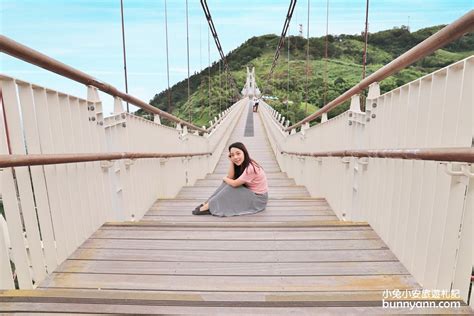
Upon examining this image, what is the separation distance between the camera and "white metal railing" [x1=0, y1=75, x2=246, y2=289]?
1.59 meters

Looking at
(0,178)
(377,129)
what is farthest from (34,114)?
(377,129)

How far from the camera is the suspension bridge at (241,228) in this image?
1454 millimetres

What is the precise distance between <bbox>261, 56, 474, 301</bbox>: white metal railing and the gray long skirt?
3.13 feet

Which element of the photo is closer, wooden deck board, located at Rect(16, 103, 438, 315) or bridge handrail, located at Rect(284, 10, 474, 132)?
bridge handrail, located at Rect(284, 10, 474, 132)

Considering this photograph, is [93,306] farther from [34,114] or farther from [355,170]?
[355,170]

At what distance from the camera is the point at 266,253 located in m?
2.06

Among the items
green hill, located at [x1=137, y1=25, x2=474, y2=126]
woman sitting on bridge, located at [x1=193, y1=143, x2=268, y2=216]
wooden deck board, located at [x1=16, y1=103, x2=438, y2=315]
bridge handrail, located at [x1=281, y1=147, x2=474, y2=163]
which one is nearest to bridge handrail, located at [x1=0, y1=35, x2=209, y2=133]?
wooden deck board, located at [x1=16, y1=103, x2=438, y2=315]

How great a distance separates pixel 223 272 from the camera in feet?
6.02

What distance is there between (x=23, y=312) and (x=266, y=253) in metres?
1.22

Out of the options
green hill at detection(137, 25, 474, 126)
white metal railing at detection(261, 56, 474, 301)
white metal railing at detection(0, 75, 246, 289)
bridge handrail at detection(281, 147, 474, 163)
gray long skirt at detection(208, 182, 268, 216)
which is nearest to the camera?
bridge handrail at detection(281, 147, 474, 163)

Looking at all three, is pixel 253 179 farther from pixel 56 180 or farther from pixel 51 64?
pixel 51 64

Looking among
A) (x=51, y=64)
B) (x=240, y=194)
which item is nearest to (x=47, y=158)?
(x=51, y=64)

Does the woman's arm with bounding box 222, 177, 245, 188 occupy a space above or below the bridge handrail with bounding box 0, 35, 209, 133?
below

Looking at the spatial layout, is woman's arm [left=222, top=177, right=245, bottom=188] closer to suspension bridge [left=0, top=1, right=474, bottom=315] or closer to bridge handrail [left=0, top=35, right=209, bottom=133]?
suspension bridge [left=0, top=1, right=474, bottom=315]
